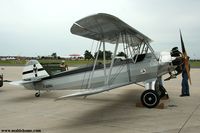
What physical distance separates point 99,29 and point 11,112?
3644 millimetres

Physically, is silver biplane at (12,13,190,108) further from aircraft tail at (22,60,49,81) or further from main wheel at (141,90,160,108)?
aircraft tail at (22,60,49,81)

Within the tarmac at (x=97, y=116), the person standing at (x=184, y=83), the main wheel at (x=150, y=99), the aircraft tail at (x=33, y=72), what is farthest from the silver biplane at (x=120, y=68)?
the person standing at (x=184, y=83)

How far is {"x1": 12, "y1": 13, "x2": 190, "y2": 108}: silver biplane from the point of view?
811 centimetres

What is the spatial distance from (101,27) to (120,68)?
1.93 meters

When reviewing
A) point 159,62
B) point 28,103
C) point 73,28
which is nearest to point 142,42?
point 159,62

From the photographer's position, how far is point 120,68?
30.2 ft

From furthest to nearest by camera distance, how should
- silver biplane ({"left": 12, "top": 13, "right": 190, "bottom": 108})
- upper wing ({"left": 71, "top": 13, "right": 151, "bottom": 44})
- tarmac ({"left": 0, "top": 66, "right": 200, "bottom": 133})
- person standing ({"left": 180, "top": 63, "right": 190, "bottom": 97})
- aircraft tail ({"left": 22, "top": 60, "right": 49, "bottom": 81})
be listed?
aircraft tail ({"left": 22, "top": 60, "right": 49, "bottom": 81}), person standing ({"left": 180, "top": 63, "right": 190, "bottom": 97}), silver biplane ({"left": 12, "top": 13, "right": 190, "bottom": 108}), upper wing ({"left": 71, "top": 13, "right": 151, "bottom": 44}), tarmac ({"left": 0, "top": 66, "right": 200, "bottom": 133})

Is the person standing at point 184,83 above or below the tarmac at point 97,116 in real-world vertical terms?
above

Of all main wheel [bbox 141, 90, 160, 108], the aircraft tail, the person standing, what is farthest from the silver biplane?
the person standing

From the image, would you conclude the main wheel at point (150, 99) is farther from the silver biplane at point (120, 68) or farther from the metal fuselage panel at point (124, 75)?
the metal fuselage panel at point (124, 75)

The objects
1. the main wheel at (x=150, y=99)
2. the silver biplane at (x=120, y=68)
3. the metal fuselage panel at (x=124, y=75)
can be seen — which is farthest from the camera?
the metal fuselage panel at (x=124, y=75)

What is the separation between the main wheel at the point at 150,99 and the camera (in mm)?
8242

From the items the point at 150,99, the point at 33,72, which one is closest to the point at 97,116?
the point at 150,99

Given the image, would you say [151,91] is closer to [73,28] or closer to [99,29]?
[99,29]
